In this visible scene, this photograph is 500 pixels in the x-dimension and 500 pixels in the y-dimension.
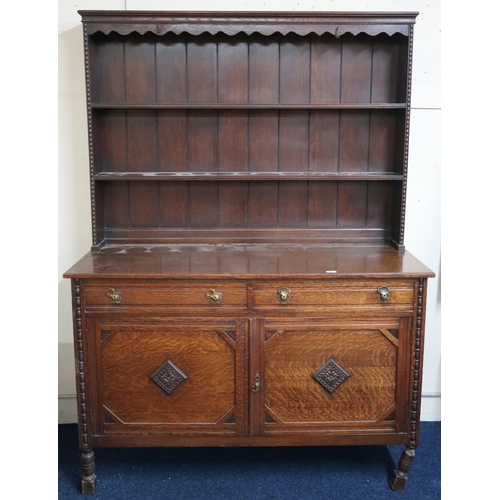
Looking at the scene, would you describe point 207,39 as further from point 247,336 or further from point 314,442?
point 314,442

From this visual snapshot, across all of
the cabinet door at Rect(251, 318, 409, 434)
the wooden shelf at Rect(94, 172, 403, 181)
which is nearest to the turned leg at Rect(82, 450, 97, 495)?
the cabinet door at Rect(251, 318, 409, 434)

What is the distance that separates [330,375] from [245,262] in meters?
0.61

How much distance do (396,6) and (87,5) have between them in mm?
1523

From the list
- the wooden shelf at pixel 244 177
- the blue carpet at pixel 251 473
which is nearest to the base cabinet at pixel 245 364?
the blue carpet at pixel 251 473

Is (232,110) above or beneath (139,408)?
above

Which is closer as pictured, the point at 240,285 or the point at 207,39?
the point at 240,285

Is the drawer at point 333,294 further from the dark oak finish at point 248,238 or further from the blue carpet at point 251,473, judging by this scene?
the blue carpet at point 251,473

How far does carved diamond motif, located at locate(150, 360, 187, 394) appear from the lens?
7.56 ft

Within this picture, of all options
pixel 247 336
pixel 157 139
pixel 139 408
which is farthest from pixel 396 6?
pixel 139 408

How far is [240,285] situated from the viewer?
2.25 meters

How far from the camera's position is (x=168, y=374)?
231 cm

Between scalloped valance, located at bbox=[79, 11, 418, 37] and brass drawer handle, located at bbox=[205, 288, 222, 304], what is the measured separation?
118 cm

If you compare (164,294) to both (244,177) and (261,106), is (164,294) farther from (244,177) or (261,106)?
(261,106)

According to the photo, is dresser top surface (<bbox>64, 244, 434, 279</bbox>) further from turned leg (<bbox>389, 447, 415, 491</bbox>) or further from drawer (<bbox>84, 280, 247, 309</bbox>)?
turned leg (<bbox>389, 447, 415, 491</bbox>)
